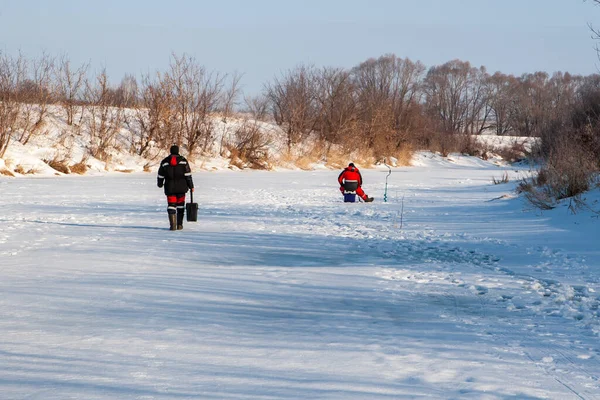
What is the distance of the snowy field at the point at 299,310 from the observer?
4.38m

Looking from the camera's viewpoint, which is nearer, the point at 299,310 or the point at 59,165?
the point at 299,310

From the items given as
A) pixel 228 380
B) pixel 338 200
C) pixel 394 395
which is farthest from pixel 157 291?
pixel 338 200

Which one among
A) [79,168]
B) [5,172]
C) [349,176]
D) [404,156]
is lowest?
[5,172]

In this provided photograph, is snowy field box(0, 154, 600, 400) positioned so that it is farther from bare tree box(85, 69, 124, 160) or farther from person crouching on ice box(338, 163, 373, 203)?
bare tree box(85, 69, 124, 160)

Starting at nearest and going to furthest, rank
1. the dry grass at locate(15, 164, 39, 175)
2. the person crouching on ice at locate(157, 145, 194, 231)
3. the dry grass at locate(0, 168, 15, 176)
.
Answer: the person crouching on ice at locate(157, 145, 194, 231) < the dry grass at locate(0, 168, 15, 176) < the dry grass at locate(15, 164, 39, 175)

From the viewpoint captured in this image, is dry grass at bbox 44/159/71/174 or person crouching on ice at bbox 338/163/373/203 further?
dry grass at bbox 44/159/71/174

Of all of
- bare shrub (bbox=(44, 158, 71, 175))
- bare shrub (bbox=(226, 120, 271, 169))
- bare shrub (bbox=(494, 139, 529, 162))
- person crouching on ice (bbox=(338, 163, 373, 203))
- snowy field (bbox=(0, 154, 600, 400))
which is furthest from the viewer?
bare shrub (bbox=(494, 139, 529, 162))

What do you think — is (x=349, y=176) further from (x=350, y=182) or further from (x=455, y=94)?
(x=455, y=94)

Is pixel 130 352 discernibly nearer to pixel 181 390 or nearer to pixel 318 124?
pixel 181 390

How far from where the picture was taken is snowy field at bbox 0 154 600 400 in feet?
14.4

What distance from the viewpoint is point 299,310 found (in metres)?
6.48

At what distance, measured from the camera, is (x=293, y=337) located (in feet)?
18.0

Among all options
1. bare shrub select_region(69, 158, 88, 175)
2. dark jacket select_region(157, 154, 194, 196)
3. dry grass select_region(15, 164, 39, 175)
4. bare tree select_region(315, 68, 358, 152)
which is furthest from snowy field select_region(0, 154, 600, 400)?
bare tree select_region(315, 68, 358, 152)

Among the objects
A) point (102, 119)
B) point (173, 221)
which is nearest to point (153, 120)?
point (102, 119)
